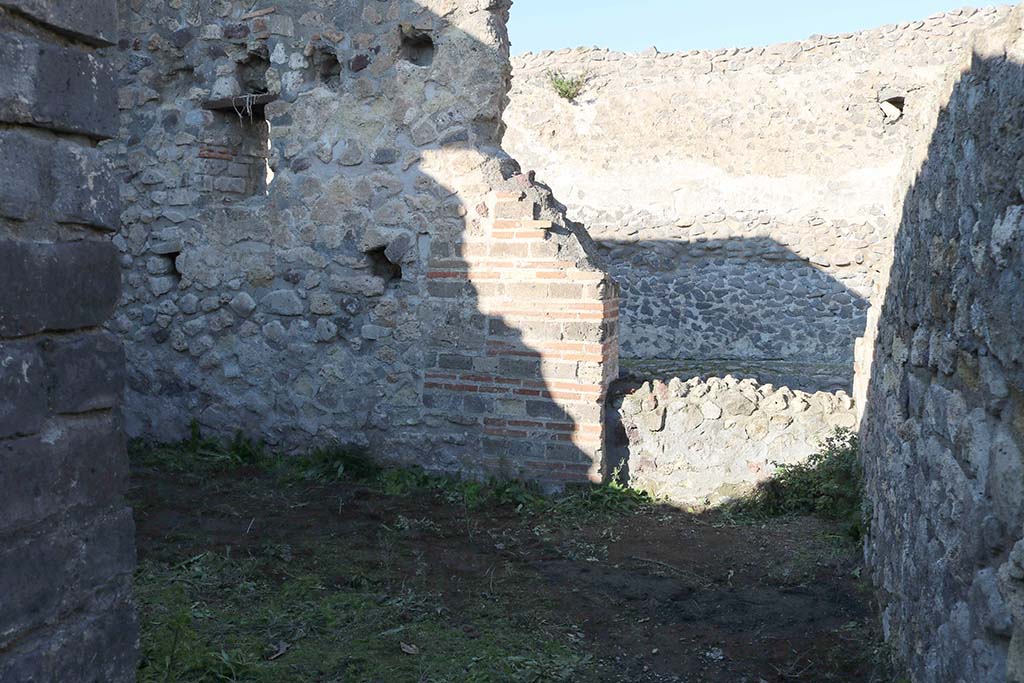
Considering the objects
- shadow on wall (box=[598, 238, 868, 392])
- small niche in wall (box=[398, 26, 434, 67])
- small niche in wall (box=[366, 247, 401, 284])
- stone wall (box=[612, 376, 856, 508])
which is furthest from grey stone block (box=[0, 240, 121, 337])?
shadow on wall (box=[598, 238, 868, 392])

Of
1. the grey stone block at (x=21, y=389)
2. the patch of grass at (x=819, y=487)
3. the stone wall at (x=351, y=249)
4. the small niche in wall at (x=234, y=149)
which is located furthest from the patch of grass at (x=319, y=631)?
the small niche in wall at (x=234, y=149)

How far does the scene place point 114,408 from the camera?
7.28ft

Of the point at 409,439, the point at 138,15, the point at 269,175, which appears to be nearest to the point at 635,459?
the point at 409,439

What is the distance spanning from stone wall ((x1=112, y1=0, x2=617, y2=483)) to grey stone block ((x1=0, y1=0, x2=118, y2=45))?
373 cm

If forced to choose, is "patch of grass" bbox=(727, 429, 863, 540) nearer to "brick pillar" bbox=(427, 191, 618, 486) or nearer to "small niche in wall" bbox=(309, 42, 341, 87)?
"brick pillar" bbox=(427, 191, 618, 486)

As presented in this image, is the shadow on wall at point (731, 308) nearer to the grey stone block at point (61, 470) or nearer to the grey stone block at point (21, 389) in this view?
the grey stone block at point (61, 470)

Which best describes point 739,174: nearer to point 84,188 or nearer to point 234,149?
point 234,149

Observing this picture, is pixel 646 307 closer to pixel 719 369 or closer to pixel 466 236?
pixel 719 369

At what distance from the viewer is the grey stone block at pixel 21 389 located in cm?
194

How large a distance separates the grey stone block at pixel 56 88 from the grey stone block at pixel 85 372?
0.49 m

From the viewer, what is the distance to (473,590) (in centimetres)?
432

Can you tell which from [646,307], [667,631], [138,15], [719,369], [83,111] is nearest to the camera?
[83,111]

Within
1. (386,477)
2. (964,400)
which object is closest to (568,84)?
(386,477)

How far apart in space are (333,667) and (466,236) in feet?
10.2
